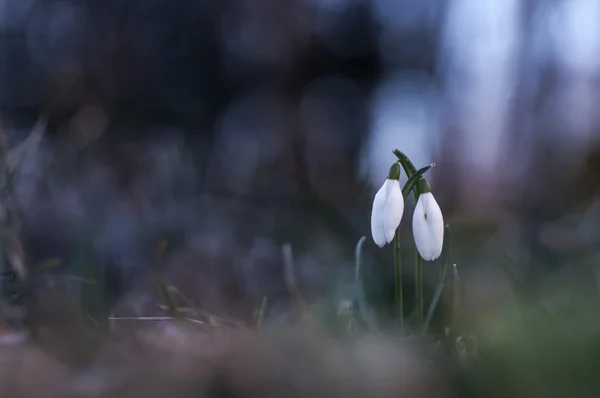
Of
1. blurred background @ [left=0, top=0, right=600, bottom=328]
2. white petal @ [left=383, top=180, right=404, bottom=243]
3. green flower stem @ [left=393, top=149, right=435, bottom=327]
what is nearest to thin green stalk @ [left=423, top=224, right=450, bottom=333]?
green flower stem @ [left=393, top=149, right=435, bottom=327]

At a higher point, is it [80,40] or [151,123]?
[80,40]

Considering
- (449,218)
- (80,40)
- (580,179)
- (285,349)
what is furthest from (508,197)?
(285,349)

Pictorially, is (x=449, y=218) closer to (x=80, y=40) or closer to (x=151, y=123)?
(x=151, y=123)

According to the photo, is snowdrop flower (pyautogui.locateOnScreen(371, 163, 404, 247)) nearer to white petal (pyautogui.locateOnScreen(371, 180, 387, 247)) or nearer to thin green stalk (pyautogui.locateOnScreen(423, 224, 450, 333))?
white petal (pyautogui.locateOnScreen(371, 180, 387, 247))

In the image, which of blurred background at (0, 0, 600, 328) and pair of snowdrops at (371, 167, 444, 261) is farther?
blurred background at (0, 0, 600, 328)

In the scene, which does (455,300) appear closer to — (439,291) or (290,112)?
(439,291)

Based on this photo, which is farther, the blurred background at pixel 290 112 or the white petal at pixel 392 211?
the blurred background at pixel 290 112

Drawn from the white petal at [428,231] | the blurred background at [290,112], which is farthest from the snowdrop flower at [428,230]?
the blurred background at [290,112]

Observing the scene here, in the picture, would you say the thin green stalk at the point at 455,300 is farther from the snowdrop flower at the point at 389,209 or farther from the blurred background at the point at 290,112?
the blurred background at the point at 290,112
